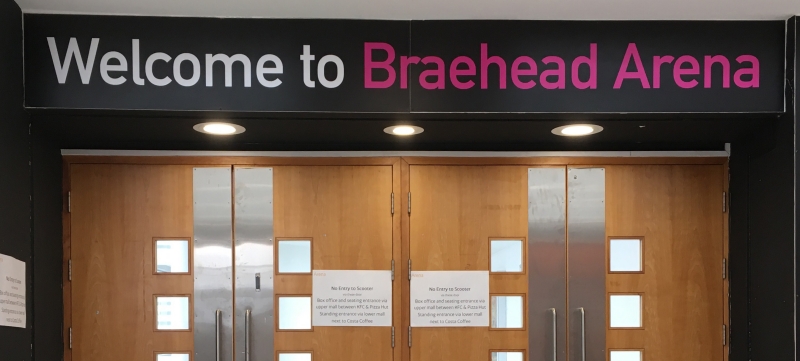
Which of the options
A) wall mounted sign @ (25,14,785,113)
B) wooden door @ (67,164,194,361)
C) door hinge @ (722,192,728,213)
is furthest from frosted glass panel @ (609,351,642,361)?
wooden door @ (67,164,194,361)

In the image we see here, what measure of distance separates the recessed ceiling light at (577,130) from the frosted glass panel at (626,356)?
1094 mm

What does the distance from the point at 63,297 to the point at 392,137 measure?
1717mm

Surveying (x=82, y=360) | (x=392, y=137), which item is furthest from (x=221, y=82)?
(x=82, y=360)

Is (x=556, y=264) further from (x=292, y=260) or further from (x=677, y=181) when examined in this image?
(x=292, y=260)

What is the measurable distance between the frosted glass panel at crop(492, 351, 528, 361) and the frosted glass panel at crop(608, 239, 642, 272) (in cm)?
62

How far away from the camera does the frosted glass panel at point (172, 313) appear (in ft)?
10.0

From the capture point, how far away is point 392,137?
2.96 metres

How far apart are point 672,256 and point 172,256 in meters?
2.43

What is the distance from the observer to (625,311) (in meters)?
3.13

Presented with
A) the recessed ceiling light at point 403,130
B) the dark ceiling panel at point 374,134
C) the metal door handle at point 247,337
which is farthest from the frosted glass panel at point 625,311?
the metal door handle at point 247,337

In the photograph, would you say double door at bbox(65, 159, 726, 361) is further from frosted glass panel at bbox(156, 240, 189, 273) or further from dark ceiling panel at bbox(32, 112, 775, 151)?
dark ceiling panel at bbox(32, 112, 775, 151)

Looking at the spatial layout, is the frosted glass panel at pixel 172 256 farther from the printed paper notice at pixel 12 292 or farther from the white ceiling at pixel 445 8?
the white ceiling at pixel 445 8

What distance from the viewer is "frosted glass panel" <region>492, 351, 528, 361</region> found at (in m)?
3.12

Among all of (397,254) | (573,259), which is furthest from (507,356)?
(397,254)
